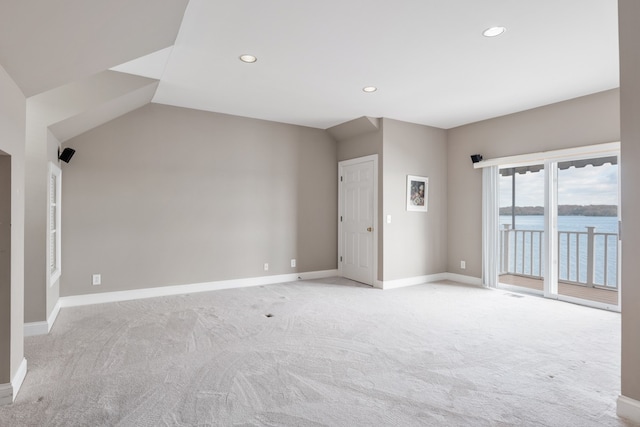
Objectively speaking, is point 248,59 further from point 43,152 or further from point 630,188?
point 630,188

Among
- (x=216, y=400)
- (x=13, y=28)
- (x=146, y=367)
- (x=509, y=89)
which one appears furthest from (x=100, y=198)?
(x=509, y=89)

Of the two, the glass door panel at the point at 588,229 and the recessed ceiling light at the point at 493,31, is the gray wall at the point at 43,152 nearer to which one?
the recessed ceiling light at the point at 493,31

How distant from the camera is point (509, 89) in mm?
4297

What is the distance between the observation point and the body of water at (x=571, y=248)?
5141 millimetres

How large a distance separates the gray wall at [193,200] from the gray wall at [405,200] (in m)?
1.24

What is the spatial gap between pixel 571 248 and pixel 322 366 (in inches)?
198

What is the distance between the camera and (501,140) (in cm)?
A: 550

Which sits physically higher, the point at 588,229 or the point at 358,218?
the point at 358,218

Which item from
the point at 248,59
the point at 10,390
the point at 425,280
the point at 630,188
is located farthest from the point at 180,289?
the point at 630,188

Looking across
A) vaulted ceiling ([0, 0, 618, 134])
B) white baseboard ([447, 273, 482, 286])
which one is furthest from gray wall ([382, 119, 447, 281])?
vaulted ceiling ([0, 0, 618, 134])

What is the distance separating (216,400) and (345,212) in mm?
4420

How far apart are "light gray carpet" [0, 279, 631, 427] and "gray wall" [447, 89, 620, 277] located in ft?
5.60

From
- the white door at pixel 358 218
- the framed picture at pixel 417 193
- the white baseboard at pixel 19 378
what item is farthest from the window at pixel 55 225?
the framed picture at pixel 417 193

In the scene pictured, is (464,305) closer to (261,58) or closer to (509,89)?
(509,89)
